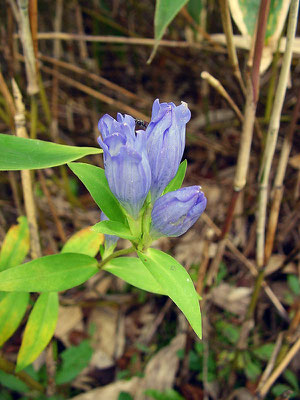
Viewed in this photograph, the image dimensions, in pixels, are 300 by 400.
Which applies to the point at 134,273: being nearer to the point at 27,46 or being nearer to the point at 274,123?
the point at 274,123

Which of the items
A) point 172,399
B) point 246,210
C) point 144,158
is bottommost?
point 172,399

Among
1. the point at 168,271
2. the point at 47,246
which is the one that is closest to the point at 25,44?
the point at 168,271

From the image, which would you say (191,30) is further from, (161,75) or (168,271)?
(168,271)

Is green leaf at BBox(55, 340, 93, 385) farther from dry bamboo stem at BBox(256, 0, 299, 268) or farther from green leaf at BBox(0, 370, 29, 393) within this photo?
dry bamboo stem at BBox(256, 0, 299, 268)

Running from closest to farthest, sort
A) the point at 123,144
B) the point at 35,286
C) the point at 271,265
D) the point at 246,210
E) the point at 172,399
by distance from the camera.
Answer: the point at 123,144, the point at 35,286, the point at 172,399, the point at 271,265, the point at 246,210

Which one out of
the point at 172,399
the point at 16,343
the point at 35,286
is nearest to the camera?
the point at 35,286

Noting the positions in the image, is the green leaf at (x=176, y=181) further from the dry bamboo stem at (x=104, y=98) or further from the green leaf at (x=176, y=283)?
the dry bamboo stem at (x=104, y=98)
